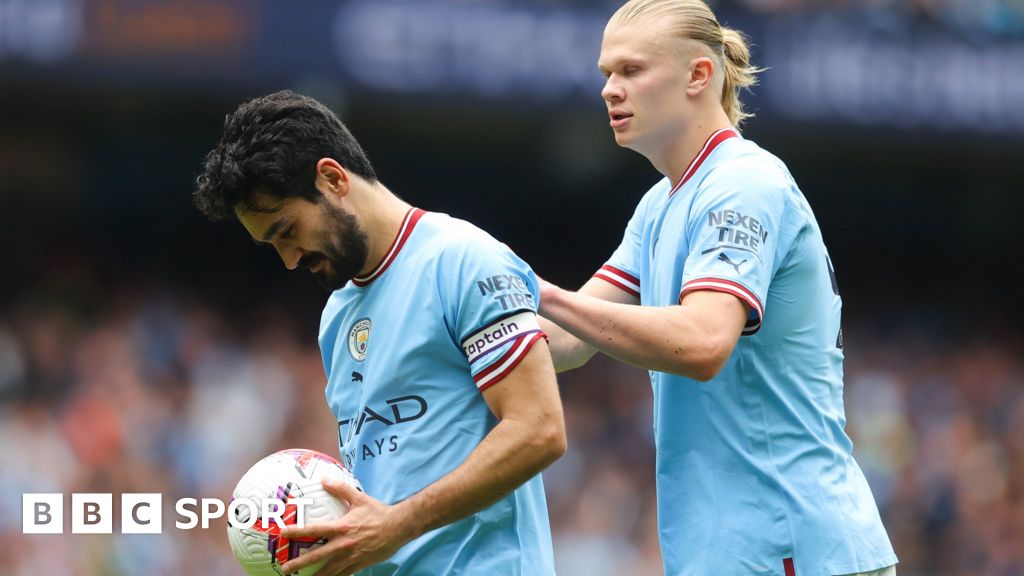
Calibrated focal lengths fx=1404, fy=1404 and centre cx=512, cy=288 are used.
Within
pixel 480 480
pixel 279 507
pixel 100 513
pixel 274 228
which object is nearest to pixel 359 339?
pixel 274 228

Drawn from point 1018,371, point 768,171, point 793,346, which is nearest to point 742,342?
point 793,346

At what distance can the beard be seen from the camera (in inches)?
129

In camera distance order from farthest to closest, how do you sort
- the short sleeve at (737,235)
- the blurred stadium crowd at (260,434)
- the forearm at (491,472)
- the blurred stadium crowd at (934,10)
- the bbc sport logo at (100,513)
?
1. the blurred stadium crowd at (934,10)
2. the blurred stadium crowd at (260,434)
3. the bbc sport logo at (100,513)
4. the short sleeve at (737,235)
5. the forearm at (491,472)

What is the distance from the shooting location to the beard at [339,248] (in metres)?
3.28

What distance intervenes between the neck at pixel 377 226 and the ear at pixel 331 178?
7 cm

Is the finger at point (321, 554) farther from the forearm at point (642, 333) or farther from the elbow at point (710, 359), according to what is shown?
the elbow at point (710, 359)

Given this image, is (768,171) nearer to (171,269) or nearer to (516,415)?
(516,415)

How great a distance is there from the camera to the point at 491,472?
2.99 metres

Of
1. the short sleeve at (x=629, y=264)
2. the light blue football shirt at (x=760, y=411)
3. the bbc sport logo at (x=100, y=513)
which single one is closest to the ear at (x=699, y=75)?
the light blue football shirt at (x=760, y=411)

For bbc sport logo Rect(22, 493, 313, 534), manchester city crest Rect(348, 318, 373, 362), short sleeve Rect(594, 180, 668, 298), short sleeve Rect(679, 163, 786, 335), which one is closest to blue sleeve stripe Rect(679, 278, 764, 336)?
short sleeve Rect(679, 163, 786, 335)

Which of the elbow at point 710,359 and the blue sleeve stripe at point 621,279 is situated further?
the blue sleeve stripe at point 621,279

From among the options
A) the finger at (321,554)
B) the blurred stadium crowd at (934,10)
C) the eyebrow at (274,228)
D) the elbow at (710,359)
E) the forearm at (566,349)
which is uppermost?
the blurred stadium crowd at (934,10)

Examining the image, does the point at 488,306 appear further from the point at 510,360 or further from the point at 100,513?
the point at 100,513

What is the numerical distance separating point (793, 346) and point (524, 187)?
A: 11.1 meters
